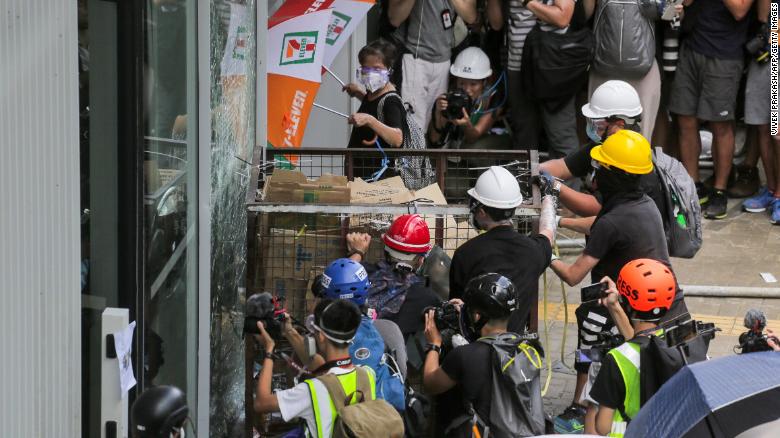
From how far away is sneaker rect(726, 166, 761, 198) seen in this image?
10992 mm

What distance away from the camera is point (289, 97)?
8055 mm

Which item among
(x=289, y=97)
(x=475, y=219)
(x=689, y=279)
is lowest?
(x=689, y=279)

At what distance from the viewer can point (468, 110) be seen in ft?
31.9

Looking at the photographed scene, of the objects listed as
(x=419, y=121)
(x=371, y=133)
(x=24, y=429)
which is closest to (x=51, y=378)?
(x=24, y=429)

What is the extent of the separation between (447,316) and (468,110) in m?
4.43

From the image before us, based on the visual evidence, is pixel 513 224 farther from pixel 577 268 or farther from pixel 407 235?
pixel 407 235

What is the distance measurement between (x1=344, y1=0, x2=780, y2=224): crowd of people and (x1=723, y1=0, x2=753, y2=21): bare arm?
1cm

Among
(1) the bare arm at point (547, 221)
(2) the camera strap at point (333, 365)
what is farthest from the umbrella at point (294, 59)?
(2) the camera strap at point (333, 365)

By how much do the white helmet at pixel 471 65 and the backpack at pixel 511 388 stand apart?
505 centimetres

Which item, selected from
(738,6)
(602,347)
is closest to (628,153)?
(602,347)

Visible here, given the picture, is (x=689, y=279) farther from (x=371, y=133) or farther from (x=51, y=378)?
(x=51, y=378)

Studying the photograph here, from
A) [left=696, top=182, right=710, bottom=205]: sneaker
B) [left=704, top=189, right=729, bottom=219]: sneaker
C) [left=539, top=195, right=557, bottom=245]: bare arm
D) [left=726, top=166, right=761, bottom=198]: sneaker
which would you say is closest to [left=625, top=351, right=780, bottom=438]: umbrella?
[left=539, top=195, right=557, bottom=245]: bare arm

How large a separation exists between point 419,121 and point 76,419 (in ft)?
21.3

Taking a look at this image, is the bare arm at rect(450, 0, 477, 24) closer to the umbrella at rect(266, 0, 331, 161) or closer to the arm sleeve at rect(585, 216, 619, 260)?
the umbrella at rect(266, 0, 331, 161)
